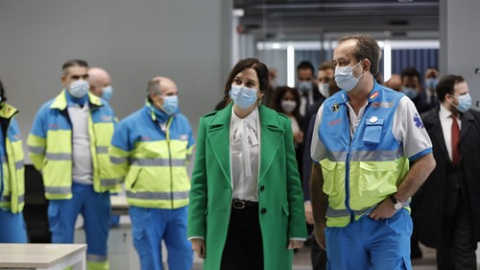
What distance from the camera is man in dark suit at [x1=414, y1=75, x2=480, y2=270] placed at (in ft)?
19.8

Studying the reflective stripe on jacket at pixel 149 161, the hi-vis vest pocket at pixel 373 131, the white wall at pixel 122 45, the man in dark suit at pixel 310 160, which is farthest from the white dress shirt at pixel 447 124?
the hi-vis vest pocket at pixel 373 131

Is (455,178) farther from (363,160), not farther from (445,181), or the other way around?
(363,160)

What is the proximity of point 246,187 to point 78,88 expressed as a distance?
278 cm

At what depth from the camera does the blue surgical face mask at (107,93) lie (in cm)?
747

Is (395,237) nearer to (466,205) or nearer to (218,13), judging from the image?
(466,205)

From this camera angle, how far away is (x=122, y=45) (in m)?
7.48

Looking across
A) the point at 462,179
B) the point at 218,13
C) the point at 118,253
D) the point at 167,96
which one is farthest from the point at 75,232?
the point at 462,179

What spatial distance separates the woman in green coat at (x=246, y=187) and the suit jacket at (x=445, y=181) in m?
2.14

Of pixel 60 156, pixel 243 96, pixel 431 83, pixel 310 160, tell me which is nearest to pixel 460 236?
pixel 310 160

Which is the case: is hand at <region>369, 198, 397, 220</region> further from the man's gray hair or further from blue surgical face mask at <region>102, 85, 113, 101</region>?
blue surgical face mask at <region>102, 85, 113, 101</region>

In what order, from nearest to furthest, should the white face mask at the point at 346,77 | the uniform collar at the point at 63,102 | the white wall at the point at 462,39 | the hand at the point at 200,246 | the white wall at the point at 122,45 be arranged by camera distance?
the white face mask at the point at 346,77
the hand at the point at 200,246
the white wall at the point at 462,39
the uniform collar at the point at 63,102
the white wall at the point at 122,45

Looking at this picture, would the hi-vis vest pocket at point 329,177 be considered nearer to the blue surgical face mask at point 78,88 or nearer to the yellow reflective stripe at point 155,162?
the yellow reflective stripe at point 155,162

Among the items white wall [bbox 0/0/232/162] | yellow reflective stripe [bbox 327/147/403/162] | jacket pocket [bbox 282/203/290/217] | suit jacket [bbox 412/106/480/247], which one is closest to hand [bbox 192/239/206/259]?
jacket pocket [bbox 282/203/290/217]

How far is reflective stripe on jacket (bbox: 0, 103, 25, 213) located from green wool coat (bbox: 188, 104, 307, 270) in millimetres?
1999
